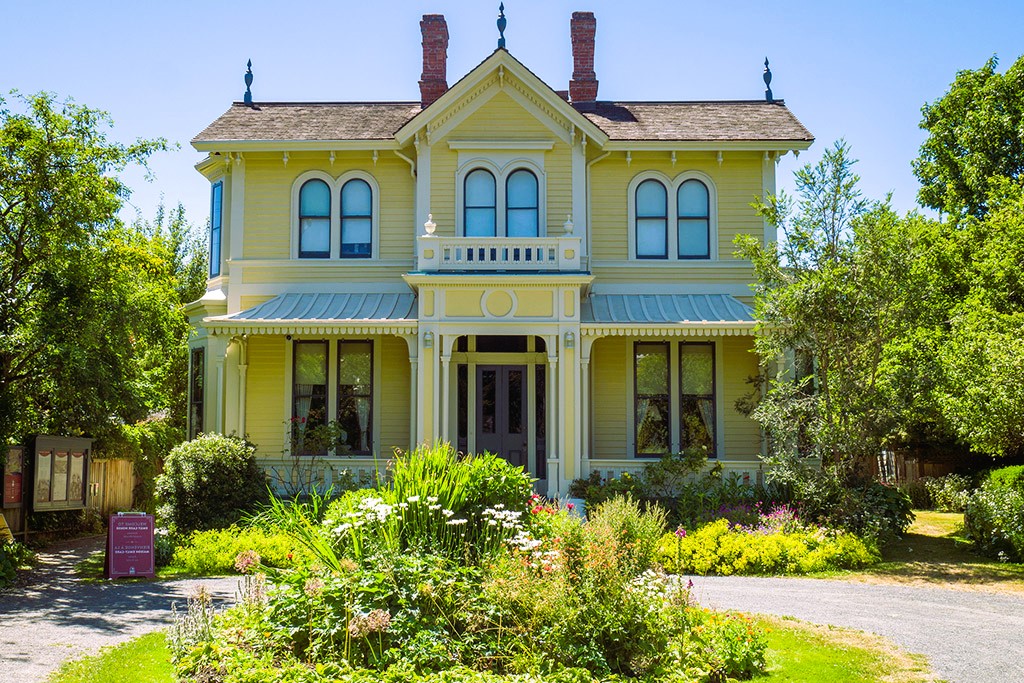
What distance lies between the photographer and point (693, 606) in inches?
385

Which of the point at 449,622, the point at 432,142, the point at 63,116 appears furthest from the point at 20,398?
the point at 449,622

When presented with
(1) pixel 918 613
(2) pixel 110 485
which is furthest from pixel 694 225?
(2) pixel 110 485

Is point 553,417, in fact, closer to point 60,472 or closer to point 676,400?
point 676,400

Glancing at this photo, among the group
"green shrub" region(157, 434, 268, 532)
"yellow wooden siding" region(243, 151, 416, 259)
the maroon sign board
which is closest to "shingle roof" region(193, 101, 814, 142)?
"yellow wooden siding" region(243, 151, 416, 259)

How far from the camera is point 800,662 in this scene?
934 centimetres

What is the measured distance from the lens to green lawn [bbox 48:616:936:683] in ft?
28.5

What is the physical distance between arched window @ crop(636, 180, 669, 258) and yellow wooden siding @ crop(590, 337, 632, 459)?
2.08 m

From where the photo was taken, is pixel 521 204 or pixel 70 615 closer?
pixel 70 615

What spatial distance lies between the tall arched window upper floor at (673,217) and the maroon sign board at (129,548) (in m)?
11.5

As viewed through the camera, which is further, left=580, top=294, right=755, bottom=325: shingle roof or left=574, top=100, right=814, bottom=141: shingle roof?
left=574, top=100, right=814, bottom=141: shingle roof

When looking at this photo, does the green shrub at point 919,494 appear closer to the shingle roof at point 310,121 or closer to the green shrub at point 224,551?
the shingle roof at point 310,121

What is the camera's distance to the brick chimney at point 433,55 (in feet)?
76.8

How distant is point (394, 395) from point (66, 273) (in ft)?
25.0

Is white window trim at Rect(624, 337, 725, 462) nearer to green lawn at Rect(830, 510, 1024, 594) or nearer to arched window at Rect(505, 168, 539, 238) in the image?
arched window at Rect(505, 168, 539, 238)
